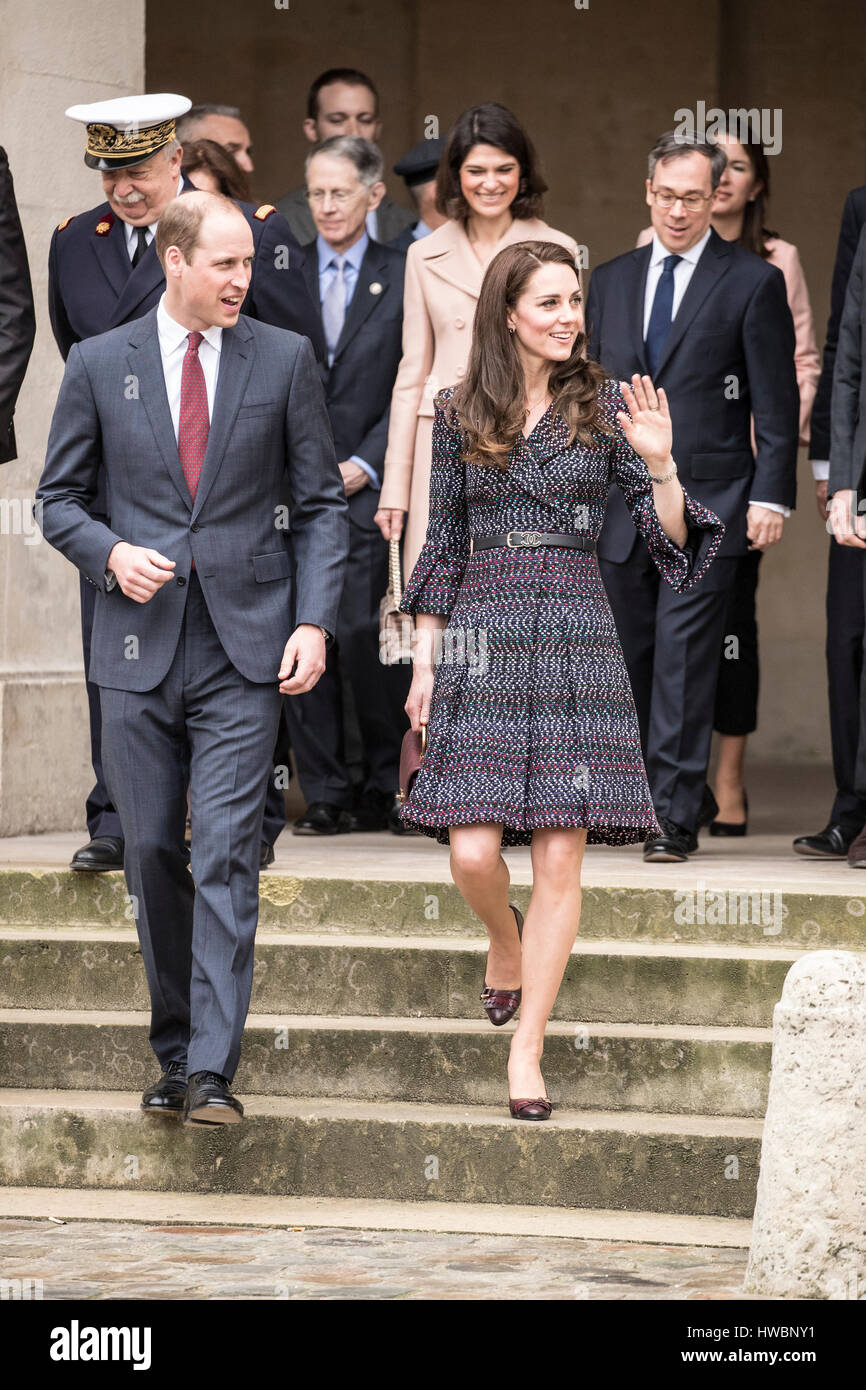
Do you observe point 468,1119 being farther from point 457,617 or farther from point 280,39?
point 280,39

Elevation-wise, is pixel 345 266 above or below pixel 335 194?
below

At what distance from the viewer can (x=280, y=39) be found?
11.4m

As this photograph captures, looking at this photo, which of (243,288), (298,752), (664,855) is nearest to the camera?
(243,288)

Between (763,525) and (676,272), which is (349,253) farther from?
(763,525)

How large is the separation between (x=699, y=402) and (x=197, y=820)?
270 centimetres

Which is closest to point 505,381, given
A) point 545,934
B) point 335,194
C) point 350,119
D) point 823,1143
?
point 545,934

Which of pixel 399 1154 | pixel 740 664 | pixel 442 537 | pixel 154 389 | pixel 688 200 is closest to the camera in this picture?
pixel 154 389

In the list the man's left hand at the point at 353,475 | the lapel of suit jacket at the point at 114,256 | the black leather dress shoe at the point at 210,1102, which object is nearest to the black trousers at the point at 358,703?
the man's left hand at the point at 353,475

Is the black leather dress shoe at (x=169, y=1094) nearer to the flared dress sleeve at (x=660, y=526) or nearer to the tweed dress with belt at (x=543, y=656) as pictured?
the tweed dress with belt at (x=543, y=656)

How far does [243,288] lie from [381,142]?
20.5 feet

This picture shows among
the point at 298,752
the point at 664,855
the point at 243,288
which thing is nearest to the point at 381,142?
the point at 298,752

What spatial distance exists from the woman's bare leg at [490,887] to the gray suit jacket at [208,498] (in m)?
0.61

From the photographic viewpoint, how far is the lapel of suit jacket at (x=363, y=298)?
26.0ft

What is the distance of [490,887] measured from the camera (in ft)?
18.6
